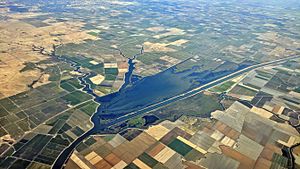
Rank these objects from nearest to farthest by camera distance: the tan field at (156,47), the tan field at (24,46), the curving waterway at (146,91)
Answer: the curving waterway at (146,91)
the tan field at (24,46)
the tan field at (156,47)

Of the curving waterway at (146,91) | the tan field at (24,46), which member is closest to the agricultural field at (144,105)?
the curving waterway at (146,91)

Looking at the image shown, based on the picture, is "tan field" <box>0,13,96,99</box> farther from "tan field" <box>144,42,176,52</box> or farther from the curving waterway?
"tan field" <box>144,42,176,52</box>

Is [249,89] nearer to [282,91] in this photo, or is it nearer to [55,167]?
[282,91]

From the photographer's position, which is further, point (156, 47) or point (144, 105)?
point (156, 47)

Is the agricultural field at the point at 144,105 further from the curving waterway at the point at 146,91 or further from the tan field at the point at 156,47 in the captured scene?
the tan field at the point at 156,47

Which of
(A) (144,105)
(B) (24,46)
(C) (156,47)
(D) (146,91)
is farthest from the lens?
(C) (156,47)

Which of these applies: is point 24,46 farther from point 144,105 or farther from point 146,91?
point 144,105

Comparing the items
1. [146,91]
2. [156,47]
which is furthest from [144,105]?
[156,47]

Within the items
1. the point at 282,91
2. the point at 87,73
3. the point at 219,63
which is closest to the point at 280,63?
the point at 219,63
